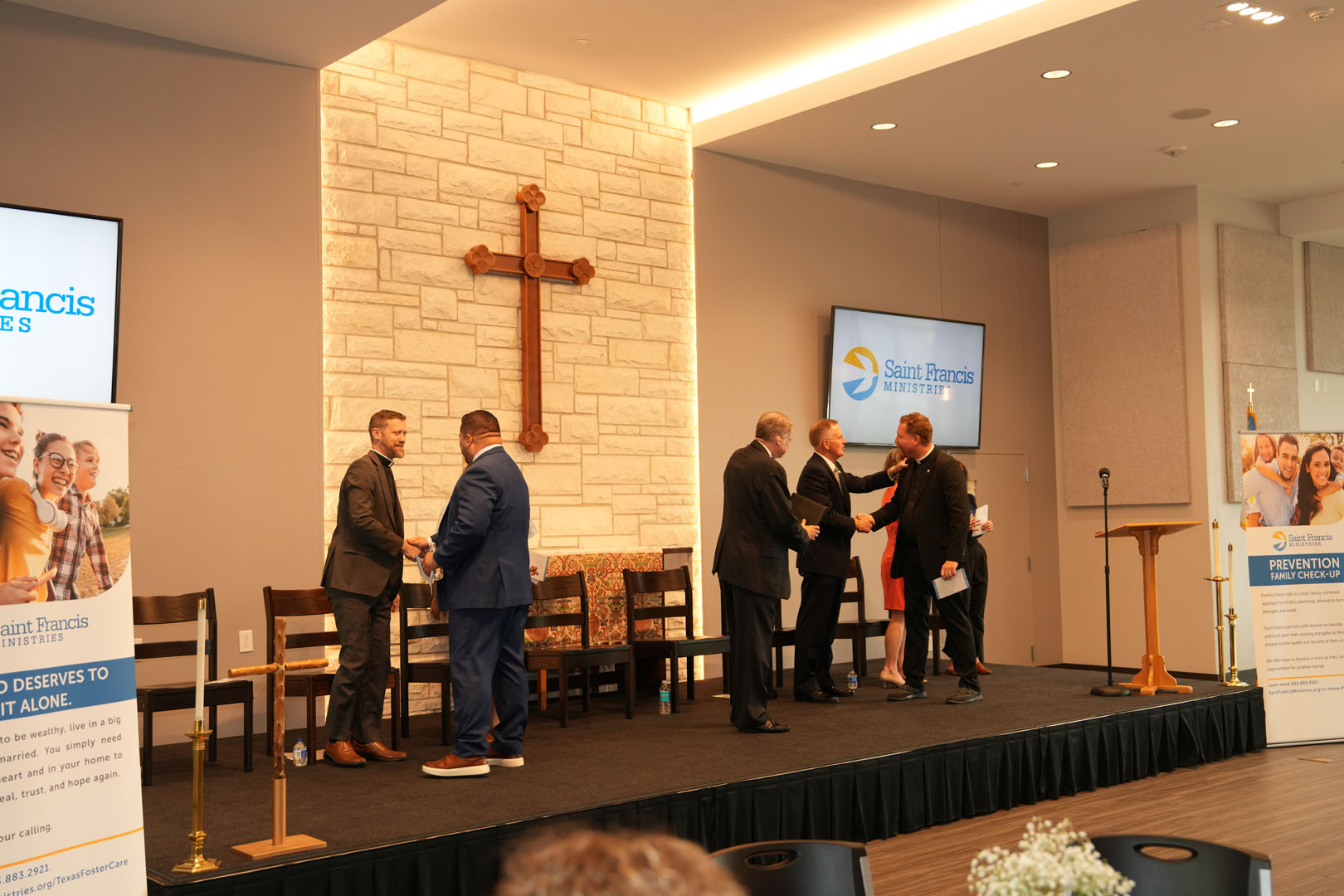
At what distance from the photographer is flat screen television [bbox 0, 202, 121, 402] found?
5.34 m

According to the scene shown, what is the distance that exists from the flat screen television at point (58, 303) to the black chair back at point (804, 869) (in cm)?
445

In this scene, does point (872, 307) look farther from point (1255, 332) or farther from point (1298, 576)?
point (1298, 576)

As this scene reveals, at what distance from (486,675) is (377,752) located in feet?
2.72

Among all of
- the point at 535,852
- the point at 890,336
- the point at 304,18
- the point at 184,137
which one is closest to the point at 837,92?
the point at 890,336

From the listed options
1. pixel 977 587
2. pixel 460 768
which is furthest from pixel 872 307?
pixel 460 768

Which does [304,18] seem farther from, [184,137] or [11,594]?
[11,594]

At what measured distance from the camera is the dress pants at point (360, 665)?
514 cm

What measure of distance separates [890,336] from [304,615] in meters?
4.89

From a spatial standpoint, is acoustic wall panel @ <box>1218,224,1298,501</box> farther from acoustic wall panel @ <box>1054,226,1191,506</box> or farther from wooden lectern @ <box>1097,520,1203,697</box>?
wooden lectern @ <box>1097,520,1203,697</box>

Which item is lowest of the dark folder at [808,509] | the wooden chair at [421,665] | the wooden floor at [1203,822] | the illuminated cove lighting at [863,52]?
the wooden floor at [1203,822]

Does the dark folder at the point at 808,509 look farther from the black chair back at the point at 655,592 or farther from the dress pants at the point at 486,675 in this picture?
the dress pants at the point at 486,675

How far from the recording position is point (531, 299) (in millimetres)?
7242

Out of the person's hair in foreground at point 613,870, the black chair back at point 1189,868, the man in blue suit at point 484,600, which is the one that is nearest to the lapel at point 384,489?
the man in blue suit at point 484,600

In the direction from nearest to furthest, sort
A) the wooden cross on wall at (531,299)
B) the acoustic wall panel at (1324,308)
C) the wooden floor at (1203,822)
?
the wooden floor at (1203,822)
the wooden cross on wall at (531,299)
the acoustic wall panel at (1324,308)
